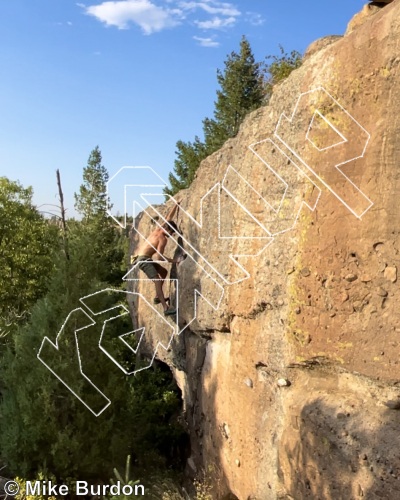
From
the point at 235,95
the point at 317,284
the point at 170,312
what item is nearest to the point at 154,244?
the point at 170,312

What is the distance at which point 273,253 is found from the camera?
4.63 metres

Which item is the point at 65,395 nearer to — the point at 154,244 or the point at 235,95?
the point at 154,244

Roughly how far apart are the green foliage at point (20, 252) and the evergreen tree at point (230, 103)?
19.1 feet

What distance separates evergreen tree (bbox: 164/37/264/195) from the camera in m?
20.3

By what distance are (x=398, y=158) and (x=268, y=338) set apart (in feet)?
6.83

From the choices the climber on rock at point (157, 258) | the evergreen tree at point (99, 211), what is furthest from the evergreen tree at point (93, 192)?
the climber on rock at point (157, 258)

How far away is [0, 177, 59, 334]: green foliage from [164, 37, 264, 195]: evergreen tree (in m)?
5.81

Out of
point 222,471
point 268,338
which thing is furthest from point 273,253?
point 222,471

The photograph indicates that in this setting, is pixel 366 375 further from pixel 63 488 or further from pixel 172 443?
pixel 172 443

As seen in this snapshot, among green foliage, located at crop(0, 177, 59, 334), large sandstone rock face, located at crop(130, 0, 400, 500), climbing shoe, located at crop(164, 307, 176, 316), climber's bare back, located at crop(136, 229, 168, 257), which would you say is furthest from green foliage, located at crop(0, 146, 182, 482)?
green foliage, located at crop(0, 177, 59, 334)

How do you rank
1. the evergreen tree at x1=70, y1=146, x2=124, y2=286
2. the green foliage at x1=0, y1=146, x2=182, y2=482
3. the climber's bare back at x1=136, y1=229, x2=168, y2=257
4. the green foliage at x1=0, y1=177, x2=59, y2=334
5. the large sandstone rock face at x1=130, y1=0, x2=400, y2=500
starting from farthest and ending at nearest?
the evergreen tree at x1=70, y1=146, x2=124, y2=286 < the green foliage at x1=0, y1=177, x2=59, y2=334 < the climber's bare back at x1=136, y1=229, x2=168, y2=257 < the green foliage at x1=0, y1=146, x2=182, y2=482 < the large sandstone rock face at x1=130, y1=0, x2=400, y2=500

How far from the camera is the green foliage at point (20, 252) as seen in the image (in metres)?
16.0

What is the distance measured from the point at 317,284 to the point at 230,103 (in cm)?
1747

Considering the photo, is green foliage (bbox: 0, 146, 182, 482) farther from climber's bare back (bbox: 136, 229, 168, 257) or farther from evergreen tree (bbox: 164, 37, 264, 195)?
evergreen tree (bbox: 164, 37, 264, 195)
